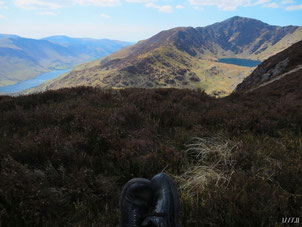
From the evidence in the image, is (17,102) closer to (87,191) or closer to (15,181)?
(15,181)

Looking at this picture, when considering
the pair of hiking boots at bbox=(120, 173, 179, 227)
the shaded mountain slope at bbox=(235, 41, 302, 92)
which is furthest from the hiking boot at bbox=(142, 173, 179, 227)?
the shaded mountain slope at bbox=(235, 41, 302, 92)

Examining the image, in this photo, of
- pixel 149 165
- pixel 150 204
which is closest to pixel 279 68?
pixel 149 165

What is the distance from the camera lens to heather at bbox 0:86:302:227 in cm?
215

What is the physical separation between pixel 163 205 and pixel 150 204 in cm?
25

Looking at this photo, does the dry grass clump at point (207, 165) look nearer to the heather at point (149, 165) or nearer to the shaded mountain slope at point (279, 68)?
the heather at point (149, 165)

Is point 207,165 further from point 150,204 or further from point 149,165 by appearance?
point 150,204

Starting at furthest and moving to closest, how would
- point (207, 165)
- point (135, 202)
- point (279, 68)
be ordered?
point (279, 68)
point (207, 165)
point (135, 202)

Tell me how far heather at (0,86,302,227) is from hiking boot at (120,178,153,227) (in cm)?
23

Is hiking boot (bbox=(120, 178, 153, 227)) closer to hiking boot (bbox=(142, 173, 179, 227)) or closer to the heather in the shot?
hiking boot (bbox=(142, 173, 179, 227))

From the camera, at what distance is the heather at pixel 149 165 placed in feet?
7.07

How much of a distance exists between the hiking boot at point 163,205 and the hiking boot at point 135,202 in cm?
9

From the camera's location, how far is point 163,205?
2.04 meters

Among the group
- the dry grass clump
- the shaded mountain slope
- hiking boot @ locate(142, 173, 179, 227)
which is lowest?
the dry grass clump

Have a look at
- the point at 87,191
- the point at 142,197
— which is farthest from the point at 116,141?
the point at 142,197
